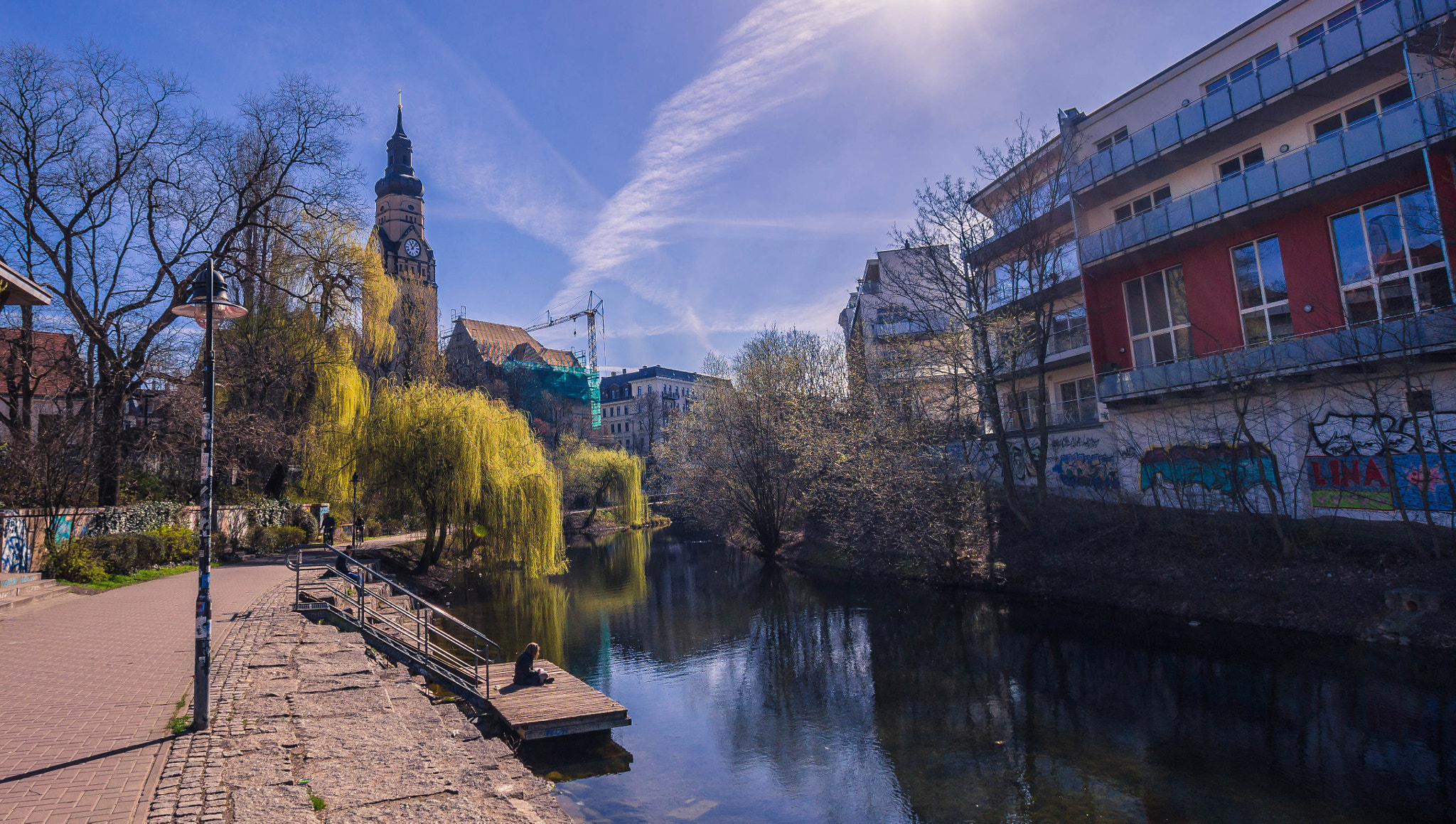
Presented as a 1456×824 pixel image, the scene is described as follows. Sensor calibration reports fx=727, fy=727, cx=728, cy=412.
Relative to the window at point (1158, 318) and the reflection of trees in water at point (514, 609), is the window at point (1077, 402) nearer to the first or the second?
the window at point (1158, 318)

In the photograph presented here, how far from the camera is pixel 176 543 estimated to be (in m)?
21.4

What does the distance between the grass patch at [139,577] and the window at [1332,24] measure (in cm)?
3113

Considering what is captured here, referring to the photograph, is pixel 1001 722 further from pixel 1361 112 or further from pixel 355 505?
pixel 355 505

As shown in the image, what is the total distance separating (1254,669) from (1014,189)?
51.8ft

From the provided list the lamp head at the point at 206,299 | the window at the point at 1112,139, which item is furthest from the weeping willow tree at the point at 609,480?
the lamp head at the point at 206,299

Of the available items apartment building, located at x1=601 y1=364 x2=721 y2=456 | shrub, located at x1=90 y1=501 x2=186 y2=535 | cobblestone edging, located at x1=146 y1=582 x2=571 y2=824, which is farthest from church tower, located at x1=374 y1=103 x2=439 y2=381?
cobblestone edging, located at x1=146 y1=582 x2=571 y2=824

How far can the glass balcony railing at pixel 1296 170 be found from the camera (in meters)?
15.3

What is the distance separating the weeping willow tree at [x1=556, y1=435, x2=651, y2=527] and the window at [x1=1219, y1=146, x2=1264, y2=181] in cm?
3910

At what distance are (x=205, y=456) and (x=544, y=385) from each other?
83525 millimetres

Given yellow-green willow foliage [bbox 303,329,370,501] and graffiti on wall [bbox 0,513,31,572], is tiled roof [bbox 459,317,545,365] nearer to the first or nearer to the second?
yellow-green willow foliage [bbox 303,329,370,501]

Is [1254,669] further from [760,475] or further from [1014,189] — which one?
[760,475]

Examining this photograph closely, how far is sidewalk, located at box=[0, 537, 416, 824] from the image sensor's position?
5.05 m

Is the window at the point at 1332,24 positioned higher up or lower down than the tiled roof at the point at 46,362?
higher up

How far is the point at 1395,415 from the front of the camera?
1617 centimetres
